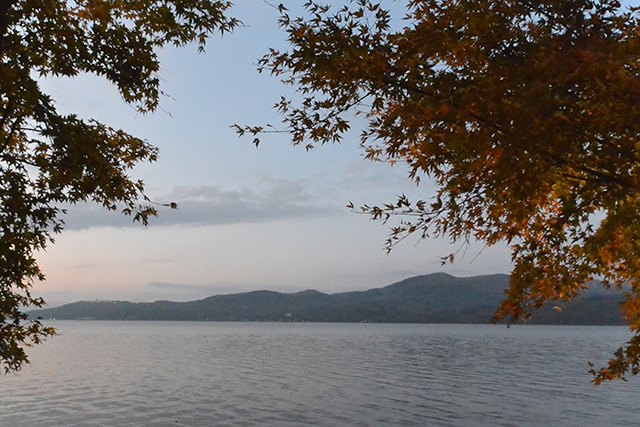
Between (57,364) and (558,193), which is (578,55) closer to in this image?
(558,193)

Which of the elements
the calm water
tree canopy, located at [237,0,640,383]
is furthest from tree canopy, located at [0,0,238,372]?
the calm water

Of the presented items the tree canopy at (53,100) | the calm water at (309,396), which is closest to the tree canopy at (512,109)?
the tree canopy at (53,100)

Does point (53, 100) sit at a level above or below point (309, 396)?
above

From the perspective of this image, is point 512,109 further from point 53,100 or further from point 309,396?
point 309,396

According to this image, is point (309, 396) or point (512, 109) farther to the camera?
point (309, 396)

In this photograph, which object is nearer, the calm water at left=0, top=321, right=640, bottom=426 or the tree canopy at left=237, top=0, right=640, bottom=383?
the tree canopy at left=237, top=0, right=640, bottom=383

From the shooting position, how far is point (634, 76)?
22.0ft

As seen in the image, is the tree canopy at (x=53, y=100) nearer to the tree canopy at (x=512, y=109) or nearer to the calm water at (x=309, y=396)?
the tree canopy at (x=512, y=109)

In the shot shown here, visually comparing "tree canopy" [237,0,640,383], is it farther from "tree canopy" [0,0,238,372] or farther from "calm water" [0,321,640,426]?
"calm water" [0,321,640,426]

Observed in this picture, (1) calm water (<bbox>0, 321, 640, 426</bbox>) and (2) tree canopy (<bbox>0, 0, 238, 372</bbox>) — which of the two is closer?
(2) tree canopy (<bbox>0, 0, 238, 372</bbox>)

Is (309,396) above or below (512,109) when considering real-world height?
below

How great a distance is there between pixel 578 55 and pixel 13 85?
422 inches

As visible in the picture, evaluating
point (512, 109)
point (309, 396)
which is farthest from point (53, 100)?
point (309, 396)

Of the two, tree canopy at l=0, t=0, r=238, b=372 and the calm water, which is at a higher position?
tree canopy at l=0, t=0, r=238, b=372
